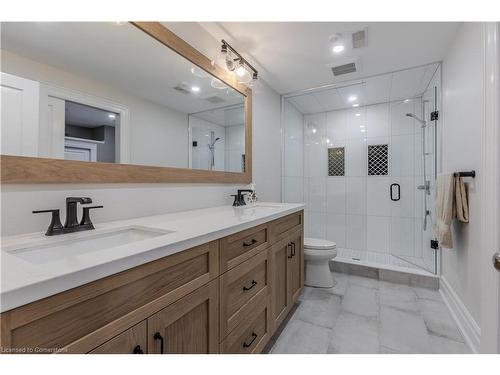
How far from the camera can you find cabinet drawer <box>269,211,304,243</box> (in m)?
1.49

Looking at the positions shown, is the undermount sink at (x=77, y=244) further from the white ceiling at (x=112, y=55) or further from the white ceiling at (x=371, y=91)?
the white ceiling at (x=371, y=91)

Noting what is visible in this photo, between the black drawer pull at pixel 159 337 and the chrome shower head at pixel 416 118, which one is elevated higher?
the chrome shower head at pixel 416 118

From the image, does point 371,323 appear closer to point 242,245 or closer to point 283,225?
point 283,225

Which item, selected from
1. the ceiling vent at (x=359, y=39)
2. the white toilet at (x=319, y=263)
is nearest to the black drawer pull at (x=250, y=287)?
the white toilet at (x=319, y=263)

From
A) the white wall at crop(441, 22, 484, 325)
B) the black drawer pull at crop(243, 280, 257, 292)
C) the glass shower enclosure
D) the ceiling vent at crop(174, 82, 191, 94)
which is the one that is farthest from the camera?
the glass shower enclosure

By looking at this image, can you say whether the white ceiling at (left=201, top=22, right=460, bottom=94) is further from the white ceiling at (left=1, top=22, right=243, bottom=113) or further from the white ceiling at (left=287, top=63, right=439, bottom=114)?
the white ceiling at (left=1, top=22, right=243, bottom=113)

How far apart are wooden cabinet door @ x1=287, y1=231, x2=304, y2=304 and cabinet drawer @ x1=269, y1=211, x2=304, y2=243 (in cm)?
9

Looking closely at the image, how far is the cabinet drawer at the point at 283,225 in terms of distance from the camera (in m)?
1.49

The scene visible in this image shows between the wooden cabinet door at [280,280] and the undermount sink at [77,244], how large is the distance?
0.79m

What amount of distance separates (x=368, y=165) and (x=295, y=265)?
6.97 ft

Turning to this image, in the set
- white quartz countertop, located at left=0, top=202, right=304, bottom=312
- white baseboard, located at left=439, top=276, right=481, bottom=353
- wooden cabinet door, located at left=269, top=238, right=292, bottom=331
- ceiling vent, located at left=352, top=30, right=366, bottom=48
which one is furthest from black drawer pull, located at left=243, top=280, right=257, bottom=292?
ceiling vent, located at left=352, top=30, right=366, bottom=48

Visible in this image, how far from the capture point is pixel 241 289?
44.9 inches

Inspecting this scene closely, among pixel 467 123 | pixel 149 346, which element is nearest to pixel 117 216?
pixel 149 346
